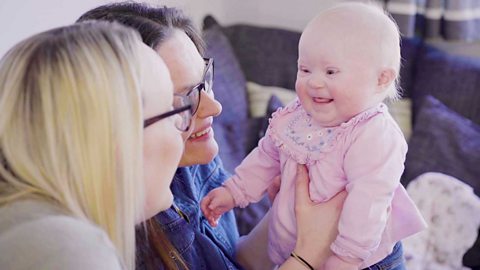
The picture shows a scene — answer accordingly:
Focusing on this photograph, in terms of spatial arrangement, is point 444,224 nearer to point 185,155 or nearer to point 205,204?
point 205,204

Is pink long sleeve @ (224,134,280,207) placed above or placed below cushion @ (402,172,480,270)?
above

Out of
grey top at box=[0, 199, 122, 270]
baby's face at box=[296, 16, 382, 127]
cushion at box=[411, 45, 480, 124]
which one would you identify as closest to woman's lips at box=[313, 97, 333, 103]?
baby's face at box=[296, 16, 382, 127]

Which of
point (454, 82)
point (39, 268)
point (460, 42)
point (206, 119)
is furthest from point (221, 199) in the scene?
point (460, 42)

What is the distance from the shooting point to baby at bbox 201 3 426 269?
1139 millimetres

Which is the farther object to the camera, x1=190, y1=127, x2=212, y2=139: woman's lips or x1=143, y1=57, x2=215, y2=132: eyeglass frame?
x1=190, y1=127, x2=212, y2=139: woman's lips

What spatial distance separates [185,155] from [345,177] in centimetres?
35

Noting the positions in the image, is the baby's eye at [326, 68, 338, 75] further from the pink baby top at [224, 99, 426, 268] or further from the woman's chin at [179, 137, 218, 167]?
the woman's chin at [179, 137, 218, 167]

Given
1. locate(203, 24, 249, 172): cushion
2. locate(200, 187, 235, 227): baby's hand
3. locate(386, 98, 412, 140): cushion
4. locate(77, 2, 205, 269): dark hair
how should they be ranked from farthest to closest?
locate(386, 98, 412, 140): cushion < locate(203, 24, 249, 172): cushion < locate(200, 187, 235, 227): baby's hand < locate(77, 2, 205, 269): dark hair

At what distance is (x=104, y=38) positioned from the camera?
798 millimetres

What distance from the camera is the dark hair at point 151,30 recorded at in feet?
3.61

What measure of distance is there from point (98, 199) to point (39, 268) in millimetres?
130

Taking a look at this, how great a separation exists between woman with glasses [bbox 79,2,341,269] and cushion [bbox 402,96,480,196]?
1177mm

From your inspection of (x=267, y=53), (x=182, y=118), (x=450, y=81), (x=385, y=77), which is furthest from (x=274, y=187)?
(x=267, y=53)

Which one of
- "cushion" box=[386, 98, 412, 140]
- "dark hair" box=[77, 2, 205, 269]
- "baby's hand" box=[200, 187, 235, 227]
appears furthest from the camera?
"cushion" box=[386, 98, 412, 140]
